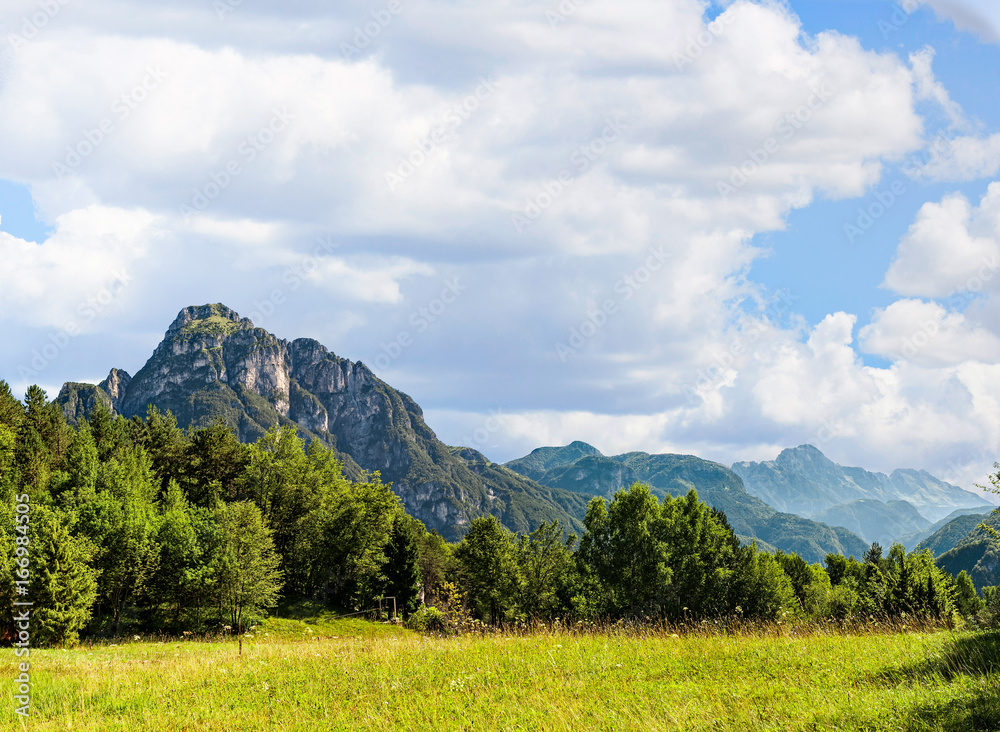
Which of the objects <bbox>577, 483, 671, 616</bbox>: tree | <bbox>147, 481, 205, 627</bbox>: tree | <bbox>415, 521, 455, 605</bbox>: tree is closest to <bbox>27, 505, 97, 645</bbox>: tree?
<bbox>147, 481, 205, 627</bbox>: tree

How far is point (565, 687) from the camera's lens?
488 inches

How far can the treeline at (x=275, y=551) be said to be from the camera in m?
50.5

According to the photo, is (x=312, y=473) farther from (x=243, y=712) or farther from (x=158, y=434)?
(x=243, y=712)

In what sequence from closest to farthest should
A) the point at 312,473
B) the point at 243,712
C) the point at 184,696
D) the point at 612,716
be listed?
the point at 612,716, the point at 243,712, the point at 184,696, the point at 312,473

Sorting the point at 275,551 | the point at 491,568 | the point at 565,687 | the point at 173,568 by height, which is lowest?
the point at 491,568

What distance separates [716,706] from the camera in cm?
1055

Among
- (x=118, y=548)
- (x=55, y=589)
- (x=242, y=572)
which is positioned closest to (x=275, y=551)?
(x=242, y=572)

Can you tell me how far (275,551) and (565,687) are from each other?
65.1 metres

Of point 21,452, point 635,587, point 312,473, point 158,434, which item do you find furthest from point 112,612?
point 635,587

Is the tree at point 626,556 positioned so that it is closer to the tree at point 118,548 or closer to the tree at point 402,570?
the tree at point 402,570

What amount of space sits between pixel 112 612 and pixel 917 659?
63209mm

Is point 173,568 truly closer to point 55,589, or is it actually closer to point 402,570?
point 55,589

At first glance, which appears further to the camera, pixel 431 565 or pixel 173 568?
pixel 431 565

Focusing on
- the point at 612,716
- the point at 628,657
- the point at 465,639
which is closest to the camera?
the point at 612,716
